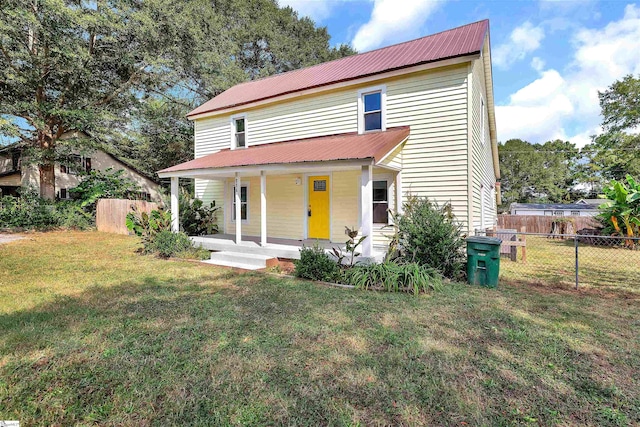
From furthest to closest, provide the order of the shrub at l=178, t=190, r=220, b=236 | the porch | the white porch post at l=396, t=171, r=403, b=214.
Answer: the shrub at l=178, t=190, r=220, b=236 → the white porch post at l=396, t=171, r=403, b=214 → the porch

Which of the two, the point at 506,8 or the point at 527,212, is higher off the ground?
the point at 506,8

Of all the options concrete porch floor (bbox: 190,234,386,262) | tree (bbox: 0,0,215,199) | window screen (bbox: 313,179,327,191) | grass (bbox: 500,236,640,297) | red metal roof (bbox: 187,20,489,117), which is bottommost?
grass (bbox: 500,236,640,297)

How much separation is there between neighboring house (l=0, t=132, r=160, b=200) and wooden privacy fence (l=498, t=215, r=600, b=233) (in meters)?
23.5

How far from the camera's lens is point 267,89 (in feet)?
42.2

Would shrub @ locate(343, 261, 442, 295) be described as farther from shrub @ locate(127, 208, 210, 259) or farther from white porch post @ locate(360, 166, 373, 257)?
shrub @ locate(127, 208, 210, 259)

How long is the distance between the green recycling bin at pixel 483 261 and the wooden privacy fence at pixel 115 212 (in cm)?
1494

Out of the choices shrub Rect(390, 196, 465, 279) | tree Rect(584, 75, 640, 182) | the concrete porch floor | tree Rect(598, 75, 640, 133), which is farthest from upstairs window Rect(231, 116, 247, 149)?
tree Rect(598, 75, 640, 133)

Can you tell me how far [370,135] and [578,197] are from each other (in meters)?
51.8

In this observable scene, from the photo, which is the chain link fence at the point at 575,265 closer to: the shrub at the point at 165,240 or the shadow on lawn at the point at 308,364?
the shadow on lawn at the point at 308,364

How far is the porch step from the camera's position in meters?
8.64

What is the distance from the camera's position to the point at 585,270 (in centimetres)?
835

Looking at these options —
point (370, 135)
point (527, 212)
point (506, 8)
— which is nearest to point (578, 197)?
point (527, 212)

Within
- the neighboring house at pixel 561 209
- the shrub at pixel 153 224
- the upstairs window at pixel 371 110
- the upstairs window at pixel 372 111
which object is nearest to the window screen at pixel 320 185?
the upstairs window at pixel 371 110

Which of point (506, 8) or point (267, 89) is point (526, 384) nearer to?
point (506, 8)
